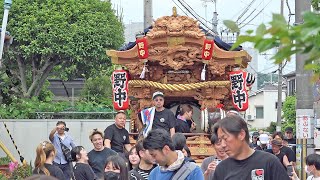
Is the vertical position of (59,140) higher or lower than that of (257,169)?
lower

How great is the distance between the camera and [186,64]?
15.5 metres

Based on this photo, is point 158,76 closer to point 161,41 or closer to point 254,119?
point 161,41

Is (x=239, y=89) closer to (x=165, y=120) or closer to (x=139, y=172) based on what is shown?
(x=165, y=120)

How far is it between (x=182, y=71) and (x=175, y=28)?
4.67 ft

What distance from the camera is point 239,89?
1561 cm

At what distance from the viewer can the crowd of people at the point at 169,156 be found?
5.48 metres

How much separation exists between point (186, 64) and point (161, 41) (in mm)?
731

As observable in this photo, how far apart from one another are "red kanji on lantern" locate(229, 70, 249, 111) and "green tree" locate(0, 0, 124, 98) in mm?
18954

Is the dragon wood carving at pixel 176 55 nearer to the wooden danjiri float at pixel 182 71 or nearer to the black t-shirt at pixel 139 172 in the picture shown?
the wooden danjiri float at pixel 182 71

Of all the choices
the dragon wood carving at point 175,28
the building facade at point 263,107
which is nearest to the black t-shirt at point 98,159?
the dragon wood carving at point 175,28

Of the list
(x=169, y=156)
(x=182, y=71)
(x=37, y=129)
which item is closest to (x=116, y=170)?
(x=169, y=156)

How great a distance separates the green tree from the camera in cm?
3378

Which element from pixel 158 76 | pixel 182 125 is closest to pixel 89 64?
pixel 158 76

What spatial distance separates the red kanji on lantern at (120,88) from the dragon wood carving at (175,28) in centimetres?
126
